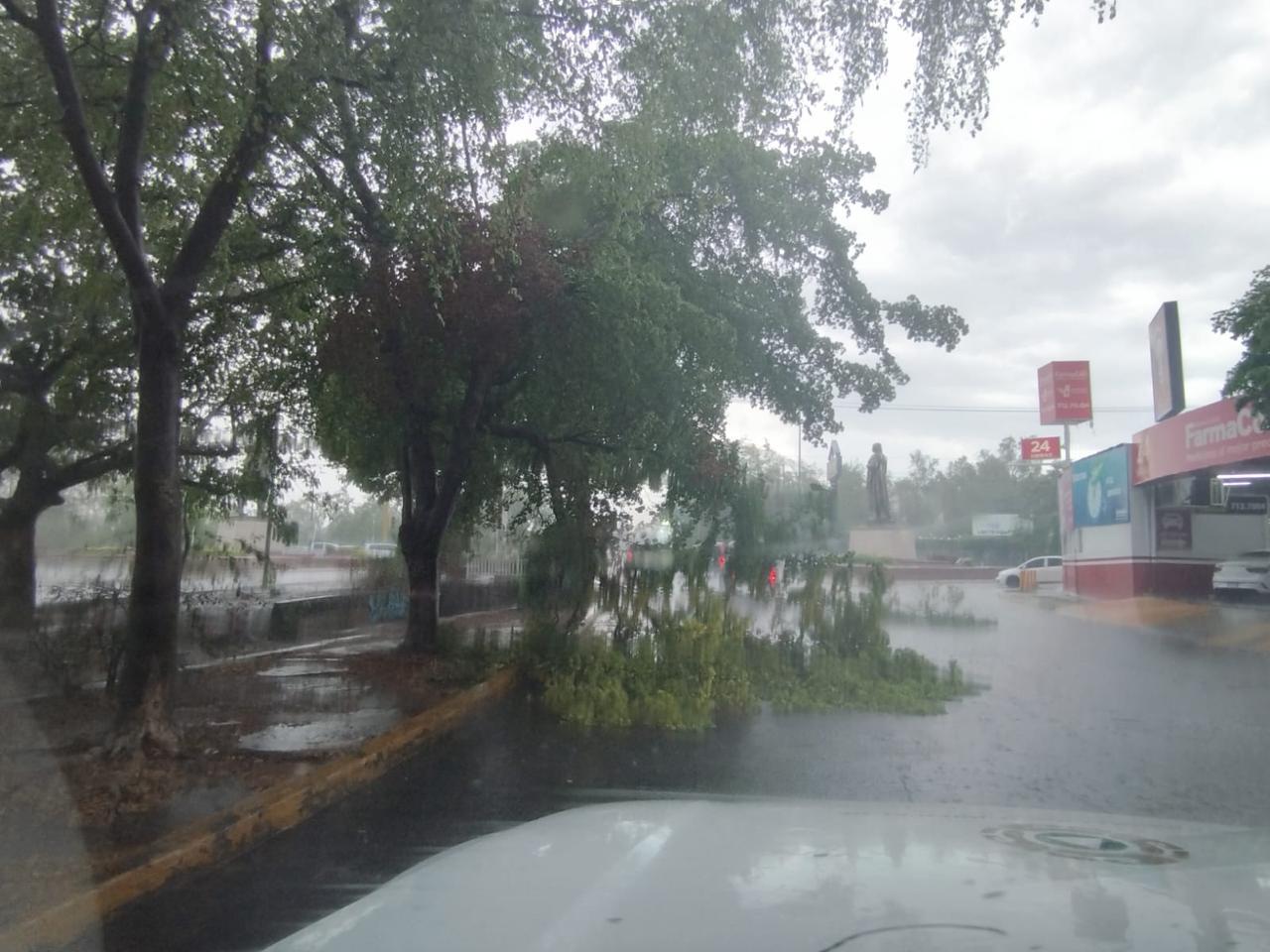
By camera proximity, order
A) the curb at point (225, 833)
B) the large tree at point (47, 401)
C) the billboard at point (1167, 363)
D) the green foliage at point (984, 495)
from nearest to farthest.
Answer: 1. the curb at point (225, 833)
2. the large tree at point (47, 401)
3. the billboard at point (1167, 363)
4. the green foliage at point (984, 495)

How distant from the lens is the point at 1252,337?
21062 millimetres

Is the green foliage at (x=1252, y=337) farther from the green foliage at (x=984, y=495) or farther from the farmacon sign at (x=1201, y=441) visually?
the green foliage at (x=984, y=495)

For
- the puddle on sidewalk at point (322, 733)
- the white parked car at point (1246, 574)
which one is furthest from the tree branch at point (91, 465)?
the white parked car at point (1246, 574)

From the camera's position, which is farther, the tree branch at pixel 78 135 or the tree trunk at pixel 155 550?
the tree trunk at pixel 155 550

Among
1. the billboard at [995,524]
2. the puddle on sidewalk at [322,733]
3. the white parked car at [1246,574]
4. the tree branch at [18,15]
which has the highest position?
the tree branch at [18,15]

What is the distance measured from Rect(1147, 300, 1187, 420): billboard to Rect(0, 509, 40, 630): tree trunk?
2522 cm

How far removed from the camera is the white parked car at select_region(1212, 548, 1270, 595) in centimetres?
2831

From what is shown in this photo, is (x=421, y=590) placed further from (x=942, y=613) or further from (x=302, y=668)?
(x=942, y=613)

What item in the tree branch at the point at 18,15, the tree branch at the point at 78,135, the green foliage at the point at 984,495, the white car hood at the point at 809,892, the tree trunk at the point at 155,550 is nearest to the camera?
the white car hood at the point at 809,892

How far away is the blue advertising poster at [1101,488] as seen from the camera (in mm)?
31312

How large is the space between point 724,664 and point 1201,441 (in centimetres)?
1870

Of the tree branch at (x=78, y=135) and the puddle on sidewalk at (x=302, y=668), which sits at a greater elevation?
the tree branch at (x=78, y=135)

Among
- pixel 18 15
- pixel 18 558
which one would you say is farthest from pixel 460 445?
pixel 18 15

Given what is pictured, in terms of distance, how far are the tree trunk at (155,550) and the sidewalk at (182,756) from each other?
1.49 feet
